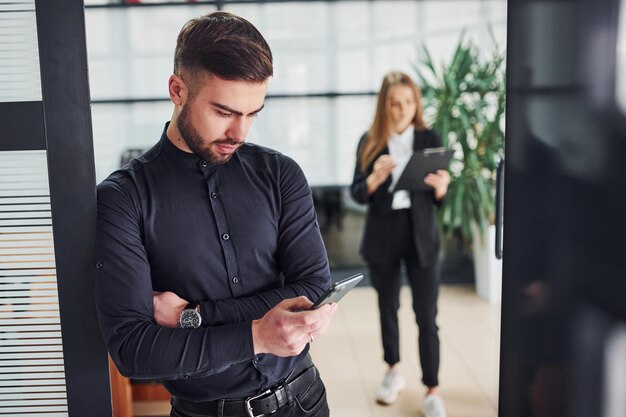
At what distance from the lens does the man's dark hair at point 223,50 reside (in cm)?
141

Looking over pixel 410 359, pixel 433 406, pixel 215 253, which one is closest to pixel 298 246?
pixel 215 253

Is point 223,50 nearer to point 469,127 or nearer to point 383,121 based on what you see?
point 383,121

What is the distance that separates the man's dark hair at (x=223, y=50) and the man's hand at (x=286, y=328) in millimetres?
486

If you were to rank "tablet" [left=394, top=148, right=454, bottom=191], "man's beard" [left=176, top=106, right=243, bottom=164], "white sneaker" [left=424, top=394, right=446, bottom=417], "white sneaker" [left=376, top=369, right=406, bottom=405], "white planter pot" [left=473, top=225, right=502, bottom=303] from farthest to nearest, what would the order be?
"white planter pot" [left=473, top=225, right=502, bottom=303] → "white sneaker" [left=376, top=369, right=406, bottom=405] → "white sneaker" [left=424, top=394, right=446, bottom=417] → "tablet" [left=394, top=148, right=454, bottom=191] → "man's beard" [left=176, top=106, right=243, bottom=164]

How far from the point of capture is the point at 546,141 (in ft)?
4.82

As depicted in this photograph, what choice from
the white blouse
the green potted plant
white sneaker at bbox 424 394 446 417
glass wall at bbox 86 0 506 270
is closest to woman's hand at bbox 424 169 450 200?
the white blouse

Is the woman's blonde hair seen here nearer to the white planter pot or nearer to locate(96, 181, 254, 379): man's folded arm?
the white planter pot

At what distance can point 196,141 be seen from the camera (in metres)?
1.49

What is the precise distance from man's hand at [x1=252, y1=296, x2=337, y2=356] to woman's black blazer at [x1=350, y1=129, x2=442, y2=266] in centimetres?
197

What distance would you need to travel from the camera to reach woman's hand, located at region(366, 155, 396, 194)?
3.37 meters

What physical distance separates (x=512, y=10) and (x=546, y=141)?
0.97 ft

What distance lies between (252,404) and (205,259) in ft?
1.12

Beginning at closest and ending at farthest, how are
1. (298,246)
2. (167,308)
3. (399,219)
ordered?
(167,308) < (298,246) < (399,219)

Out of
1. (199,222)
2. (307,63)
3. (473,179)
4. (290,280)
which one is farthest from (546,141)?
(307,63)
